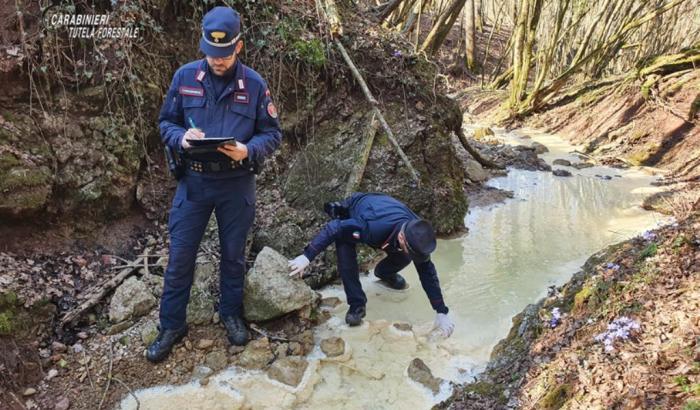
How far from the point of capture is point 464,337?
3891 millimetres

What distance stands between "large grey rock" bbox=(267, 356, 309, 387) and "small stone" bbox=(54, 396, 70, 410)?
122 centimetres

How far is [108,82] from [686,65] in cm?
1164

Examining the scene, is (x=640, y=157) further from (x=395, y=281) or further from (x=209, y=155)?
(x=209, y=155)

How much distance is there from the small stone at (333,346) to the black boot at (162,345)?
1.04m

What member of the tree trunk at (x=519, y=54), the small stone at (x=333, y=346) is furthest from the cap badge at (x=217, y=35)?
the tree trunk at (x=519, y=54)

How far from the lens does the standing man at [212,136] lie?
2889mm

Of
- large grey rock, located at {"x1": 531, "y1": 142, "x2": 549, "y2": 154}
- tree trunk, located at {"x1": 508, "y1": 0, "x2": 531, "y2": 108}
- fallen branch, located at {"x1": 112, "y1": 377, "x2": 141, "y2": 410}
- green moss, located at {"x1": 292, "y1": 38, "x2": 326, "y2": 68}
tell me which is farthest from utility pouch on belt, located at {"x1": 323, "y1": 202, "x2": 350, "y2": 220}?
tree trunk, located at {"x1": 508, "y1": 0, "x2": 531, "y2": 108}

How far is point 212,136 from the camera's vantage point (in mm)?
3025

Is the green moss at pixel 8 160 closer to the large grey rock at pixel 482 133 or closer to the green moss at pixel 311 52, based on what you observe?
the green moss at pixel 311 52

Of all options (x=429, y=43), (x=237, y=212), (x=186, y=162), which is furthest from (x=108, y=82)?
(x=429, y=43)

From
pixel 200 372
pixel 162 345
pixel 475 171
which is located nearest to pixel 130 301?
pixel 162 345

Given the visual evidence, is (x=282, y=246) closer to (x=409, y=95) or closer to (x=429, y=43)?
(x=409, y=95)

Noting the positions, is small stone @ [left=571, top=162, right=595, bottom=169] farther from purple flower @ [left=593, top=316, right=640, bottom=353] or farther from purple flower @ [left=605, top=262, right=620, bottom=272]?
purple flower @ [left=593, top=316, right=640, bottom=353]

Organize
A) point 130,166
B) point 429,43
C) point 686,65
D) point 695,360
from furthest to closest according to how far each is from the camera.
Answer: point 686,65 → point 429,43 → point 130,166 → point 695,360
